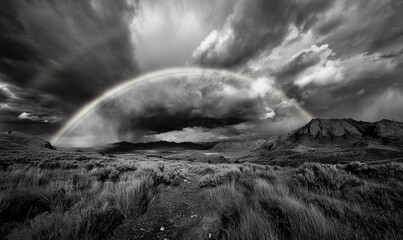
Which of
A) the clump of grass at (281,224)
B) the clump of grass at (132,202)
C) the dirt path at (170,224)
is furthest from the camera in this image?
the clump of grass at (132,202)

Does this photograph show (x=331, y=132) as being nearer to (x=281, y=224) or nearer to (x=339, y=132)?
(x=339, y=132)

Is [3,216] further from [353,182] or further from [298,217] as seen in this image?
[353,182]

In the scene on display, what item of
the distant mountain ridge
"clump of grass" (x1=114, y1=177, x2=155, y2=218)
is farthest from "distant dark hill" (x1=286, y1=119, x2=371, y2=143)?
"clump of grass" (x1=114, y1=177, x2=155, y2=218)

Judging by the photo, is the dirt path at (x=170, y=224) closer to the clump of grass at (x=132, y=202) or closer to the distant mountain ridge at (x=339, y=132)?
the clump of grass at (x=132, y=202)

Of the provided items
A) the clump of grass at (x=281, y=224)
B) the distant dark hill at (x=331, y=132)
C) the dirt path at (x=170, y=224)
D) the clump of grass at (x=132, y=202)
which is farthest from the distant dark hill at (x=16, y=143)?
the distant dark hill at (x=331, y=132)

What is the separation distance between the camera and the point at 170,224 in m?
3.36

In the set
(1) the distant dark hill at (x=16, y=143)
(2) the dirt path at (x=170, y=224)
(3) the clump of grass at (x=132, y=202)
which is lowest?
(2) the dirt path at (x=170, y=224)

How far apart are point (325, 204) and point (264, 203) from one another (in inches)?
43.7

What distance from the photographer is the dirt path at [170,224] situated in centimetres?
289

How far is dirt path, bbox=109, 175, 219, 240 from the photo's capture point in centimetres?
289

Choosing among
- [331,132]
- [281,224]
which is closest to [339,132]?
[331,132]

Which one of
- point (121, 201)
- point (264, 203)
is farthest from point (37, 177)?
point (264, 203)

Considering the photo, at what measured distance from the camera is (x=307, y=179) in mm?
5500

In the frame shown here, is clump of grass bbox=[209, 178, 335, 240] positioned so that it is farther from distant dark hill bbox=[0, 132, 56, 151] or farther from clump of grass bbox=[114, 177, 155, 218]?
distant dark hill bbox=[0, 132, 56, 151]
